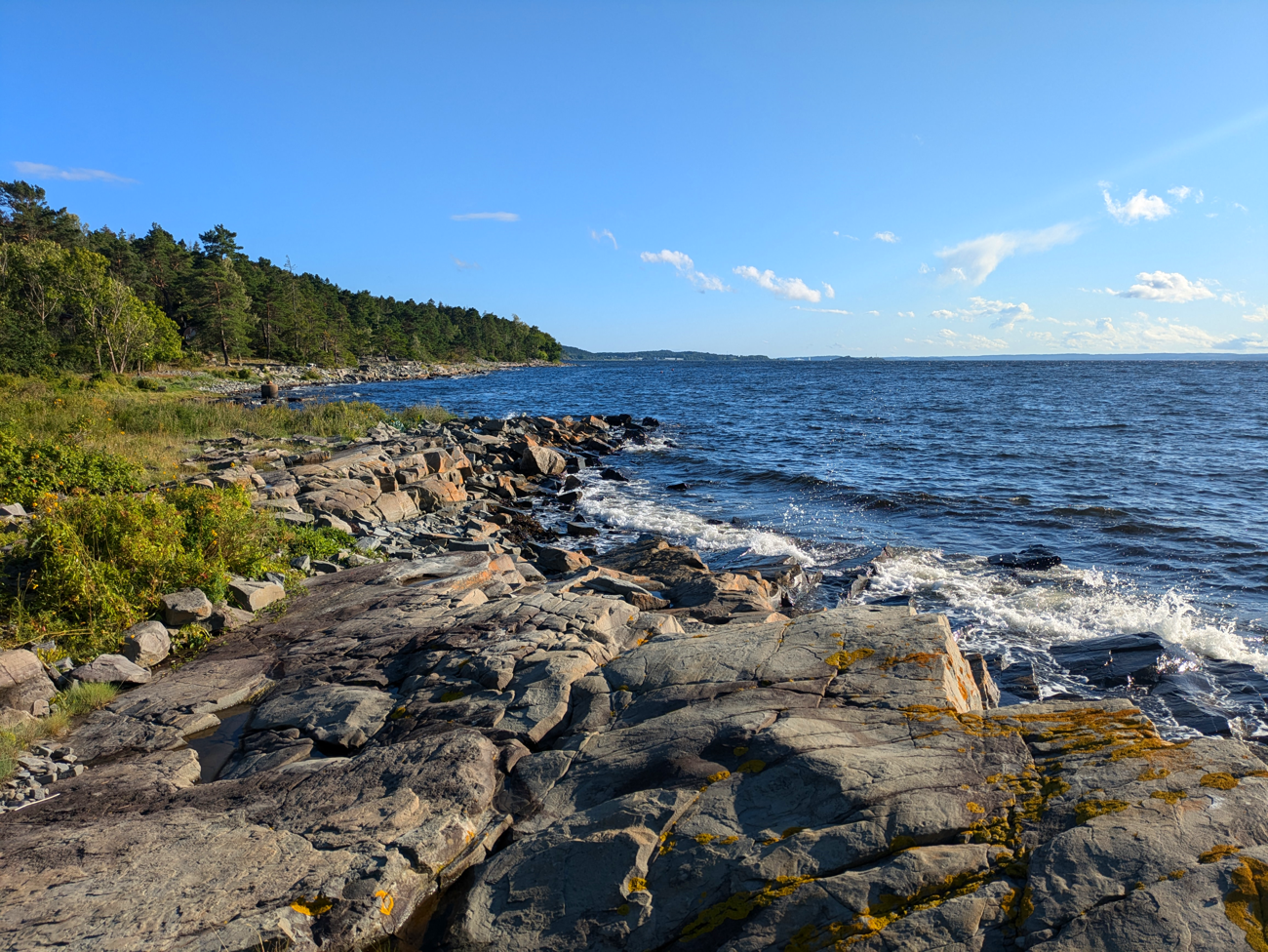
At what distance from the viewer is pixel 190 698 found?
6805 millimetres

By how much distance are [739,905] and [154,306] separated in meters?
78.2

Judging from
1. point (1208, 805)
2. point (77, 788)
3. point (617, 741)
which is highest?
point (1208, 805)

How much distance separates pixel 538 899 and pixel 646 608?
644 cm

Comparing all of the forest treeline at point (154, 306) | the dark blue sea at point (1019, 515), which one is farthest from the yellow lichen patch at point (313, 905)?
the forest treeline at point (154, 306)

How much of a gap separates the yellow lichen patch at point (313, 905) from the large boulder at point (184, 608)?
590 centimetres

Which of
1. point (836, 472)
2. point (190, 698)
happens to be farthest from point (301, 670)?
point (836, 472)

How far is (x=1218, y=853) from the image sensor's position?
3.29 meters

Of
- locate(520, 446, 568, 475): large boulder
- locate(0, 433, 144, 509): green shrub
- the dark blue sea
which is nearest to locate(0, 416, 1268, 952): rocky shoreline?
locate(0, 433, 144, 509): green shrub

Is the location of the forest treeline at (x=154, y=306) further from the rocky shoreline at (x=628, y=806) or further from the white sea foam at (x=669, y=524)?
the rocky shoreline at (x=628, y=806)

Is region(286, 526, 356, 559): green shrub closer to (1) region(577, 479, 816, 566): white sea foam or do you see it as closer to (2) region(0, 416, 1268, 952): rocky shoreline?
(2) region(0, 416, 1268, 952): rocky shoreline

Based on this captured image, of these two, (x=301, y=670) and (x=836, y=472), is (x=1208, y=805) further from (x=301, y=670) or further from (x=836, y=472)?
(x=836, y=472)

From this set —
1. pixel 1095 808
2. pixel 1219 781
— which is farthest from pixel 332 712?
pixel 1219 781

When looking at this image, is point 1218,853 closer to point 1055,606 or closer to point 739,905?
point 739,905

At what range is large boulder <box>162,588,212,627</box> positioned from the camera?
8242mm
